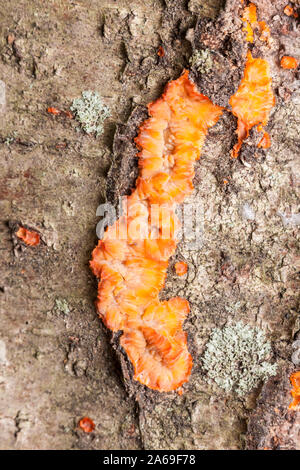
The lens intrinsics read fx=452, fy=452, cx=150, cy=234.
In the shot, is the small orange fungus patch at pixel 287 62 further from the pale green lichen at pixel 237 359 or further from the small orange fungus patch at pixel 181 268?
the pale green lichen at pixel 237 359

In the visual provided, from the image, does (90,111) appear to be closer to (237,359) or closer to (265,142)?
(265,142)

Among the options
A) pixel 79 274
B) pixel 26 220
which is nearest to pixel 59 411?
pixel 79 274

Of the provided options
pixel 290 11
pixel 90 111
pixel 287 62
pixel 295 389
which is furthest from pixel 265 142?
pixel 295 389

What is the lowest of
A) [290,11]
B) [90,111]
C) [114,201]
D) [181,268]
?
[181,268]

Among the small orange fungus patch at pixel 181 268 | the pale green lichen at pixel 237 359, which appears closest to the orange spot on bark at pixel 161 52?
the small orange fungus patch at pixel 181 268

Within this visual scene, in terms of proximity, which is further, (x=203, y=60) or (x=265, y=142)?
(x=265, y=142)

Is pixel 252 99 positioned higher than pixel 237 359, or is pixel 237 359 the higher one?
pixel 252 99
